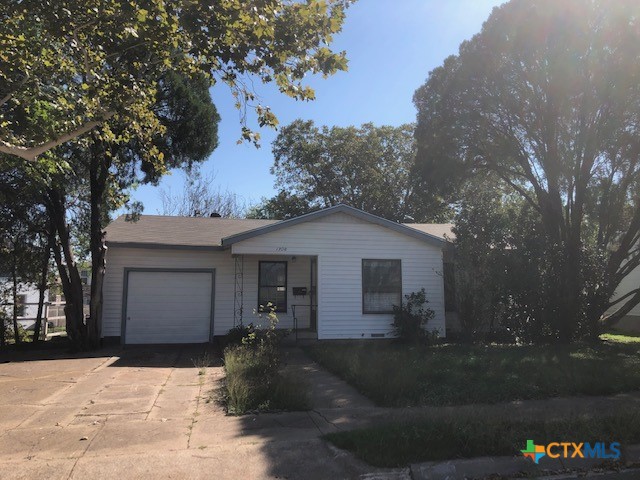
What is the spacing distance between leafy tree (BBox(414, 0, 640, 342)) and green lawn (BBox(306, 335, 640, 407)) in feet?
8.05

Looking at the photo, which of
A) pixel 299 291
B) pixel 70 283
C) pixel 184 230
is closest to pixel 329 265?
pixel 299 291

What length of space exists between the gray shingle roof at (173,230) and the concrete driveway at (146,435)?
230 inches

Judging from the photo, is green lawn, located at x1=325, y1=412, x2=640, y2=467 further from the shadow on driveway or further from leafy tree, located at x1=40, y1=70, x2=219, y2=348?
leafy tree, located at x1=40, y1=70, x2=219, y2=348

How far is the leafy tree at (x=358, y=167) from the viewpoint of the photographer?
108 ft

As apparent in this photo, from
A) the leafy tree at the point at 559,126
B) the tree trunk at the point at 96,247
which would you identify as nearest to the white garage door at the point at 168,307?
the tree trunk at the point at 96,247

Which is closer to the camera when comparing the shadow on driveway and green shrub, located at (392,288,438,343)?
the shadow on driveway

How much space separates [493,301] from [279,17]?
10.0 metres

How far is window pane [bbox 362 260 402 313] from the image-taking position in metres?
14.2

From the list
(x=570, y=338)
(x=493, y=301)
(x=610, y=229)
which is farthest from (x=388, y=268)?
(x=610, y=229)

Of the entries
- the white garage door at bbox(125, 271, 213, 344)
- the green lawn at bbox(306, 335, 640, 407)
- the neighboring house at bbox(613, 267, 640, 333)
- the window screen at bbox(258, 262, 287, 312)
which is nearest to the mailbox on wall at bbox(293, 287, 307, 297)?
the window screen at bbox(258, 262, 287, 312)

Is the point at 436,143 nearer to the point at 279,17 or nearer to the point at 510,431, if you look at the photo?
the point at 279,17

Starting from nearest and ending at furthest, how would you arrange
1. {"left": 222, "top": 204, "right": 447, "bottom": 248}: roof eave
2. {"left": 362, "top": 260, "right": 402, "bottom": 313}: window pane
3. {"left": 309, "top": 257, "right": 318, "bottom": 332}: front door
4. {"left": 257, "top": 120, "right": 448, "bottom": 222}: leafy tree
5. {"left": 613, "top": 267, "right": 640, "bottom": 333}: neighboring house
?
{"left": 222, "top": 204, "right": 447, "bottom": 248}: roof eave < {"left": 362, "top": 260, "right": 402, "bottom": 313}: window pane < {"left": 309, "top": 257, "right": 318, "bottom": 332}: front door < {"left": 613, "top": 267, "right": 640, "bottom": 333}: neighboring house < {"left": 257, "top": 120, "right": 448, "bottom": 222}: leafy tree

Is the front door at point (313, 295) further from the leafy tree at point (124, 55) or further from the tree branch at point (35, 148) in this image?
the tree branch at point (35, 148)

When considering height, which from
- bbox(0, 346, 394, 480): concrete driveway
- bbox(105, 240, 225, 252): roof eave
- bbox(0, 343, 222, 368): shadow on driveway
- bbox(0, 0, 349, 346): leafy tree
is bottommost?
bbox(0, 346, 394, 480): concrete driveway
